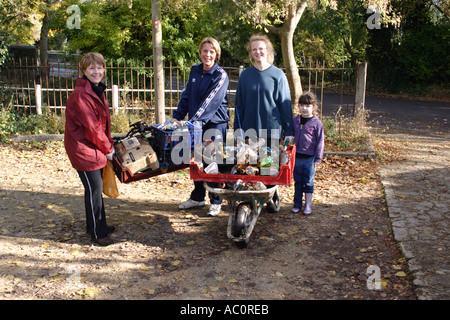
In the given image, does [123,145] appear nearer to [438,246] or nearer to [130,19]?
[438,246]

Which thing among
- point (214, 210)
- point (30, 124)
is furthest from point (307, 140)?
point (30, 124)

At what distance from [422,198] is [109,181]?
13.4 ft

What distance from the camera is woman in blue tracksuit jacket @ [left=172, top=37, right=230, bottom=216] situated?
17.1 ft

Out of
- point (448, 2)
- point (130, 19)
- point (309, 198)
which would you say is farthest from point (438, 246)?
point (448, 2)

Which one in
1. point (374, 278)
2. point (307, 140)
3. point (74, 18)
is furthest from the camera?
point (74, 18)

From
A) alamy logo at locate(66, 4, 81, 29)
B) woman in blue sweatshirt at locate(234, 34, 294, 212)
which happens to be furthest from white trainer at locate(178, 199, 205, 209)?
alamy logo at locate(66, 4, 81, 29)

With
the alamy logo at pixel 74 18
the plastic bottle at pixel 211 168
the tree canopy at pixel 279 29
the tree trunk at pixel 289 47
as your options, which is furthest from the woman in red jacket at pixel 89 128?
the alamy logo at pixel 74 18


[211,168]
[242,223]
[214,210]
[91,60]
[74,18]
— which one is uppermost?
[74,18]

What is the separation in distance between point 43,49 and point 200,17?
623 centimetres

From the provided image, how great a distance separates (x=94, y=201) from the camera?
4742mm

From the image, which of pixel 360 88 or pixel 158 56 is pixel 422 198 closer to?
pixel 360 88

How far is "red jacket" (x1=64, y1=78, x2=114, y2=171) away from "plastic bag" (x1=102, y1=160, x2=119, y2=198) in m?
0.24

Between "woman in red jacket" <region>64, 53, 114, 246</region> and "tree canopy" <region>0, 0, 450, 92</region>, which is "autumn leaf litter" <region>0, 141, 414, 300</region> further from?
"tree canopy" <region>0, 0, 450, 92</region>

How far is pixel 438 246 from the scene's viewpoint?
15.0 feet
